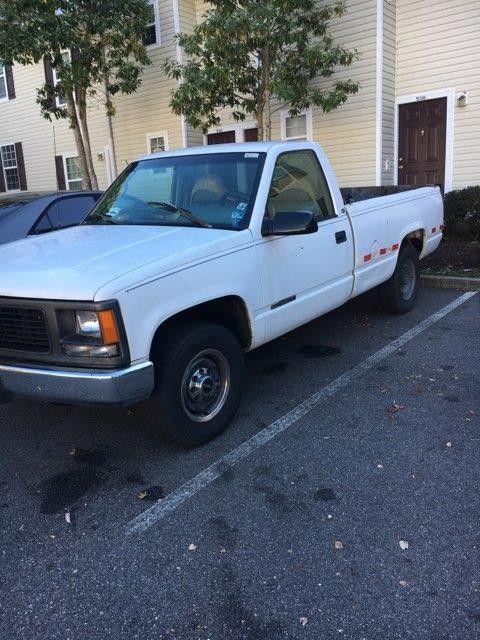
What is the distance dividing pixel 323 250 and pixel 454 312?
9.16 ft

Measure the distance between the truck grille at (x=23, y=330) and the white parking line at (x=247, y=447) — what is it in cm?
109

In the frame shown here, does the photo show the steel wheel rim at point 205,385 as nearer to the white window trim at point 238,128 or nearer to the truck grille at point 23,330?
the truck grille at point 23,330

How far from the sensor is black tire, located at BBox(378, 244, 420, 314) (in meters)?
6.22

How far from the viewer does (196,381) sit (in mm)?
3594

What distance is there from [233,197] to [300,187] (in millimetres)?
785

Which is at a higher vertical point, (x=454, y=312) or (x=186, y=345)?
(x=186, y=345)

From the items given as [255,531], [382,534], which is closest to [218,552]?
[255,531]

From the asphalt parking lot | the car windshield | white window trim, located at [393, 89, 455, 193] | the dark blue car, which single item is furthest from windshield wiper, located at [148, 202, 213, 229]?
white window trim, located at [393, 89, 455, 193]

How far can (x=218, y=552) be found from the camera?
2.70 m

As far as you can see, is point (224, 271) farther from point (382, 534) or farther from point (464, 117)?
point (464, 117)

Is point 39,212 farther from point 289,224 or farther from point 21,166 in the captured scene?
point 21,166

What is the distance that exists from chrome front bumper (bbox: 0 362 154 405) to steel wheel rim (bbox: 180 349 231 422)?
418 mm

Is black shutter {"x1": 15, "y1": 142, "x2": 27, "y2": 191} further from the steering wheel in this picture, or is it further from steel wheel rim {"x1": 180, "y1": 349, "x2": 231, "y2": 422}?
steel wheel rim {"x1": 180, "y1": 349, "x2": 231, "y2": 422}

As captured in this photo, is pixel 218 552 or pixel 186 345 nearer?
pixel 218 552
